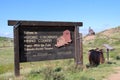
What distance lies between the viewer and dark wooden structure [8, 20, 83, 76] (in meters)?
14.4

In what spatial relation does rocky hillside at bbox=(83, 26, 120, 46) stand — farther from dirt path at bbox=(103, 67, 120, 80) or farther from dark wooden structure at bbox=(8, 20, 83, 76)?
dirt path at bbox=(103, 67, 120, 80)

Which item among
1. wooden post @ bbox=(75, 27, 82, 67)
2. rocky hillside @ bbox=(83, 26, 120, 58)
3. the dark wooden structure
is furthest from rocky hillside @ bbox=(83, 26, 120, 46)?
the dark wooden structure

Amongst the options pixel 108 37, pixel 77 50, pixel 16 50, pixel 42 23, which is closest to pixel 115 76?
pixel 77 50

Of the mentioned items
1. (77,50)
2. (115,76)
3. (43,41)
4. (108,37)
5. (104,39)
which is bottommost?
(115,76)

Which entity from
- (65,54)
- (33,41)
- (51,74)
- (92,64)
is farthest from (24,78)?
(92,64)

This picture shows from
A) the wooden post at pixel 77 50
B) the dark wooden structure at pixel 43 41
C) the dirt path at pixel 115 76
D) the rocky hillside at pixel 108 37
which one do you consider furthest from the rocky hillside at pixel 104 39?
the dirt path at pixel 115 76

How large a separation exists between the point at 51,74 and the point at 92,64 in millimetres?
5695

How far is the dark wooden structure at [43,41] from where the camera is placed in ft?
47.1

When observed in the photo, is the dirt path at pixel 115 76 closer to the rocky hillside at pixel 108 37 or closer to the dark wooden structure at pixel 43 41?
the dark wooden structure at pixel 43 41

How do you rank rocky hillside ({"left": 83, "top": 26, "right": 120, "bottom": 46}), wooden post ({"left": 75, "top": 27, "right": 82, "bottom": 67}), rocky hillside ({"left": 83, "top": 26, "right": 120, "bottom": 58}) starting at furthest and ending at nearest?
rocky hillside ({"left": 83, "top": 26, "right": 120, "bottom": 46}), rocky hillside ({"left": 83, "top": 26, "right": 120, "bottom": 58}), wooden post ({"left": 75, "top": 27, "right": 82, "bottom": 67})

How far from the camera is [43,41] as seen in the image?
49.4 feet

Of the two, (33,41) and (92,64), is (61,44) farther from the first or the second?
(92,64)

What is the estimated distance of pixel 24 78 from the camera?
12.8m

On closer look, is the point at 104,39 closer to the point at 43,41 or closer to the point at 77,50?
the point at 77,50
